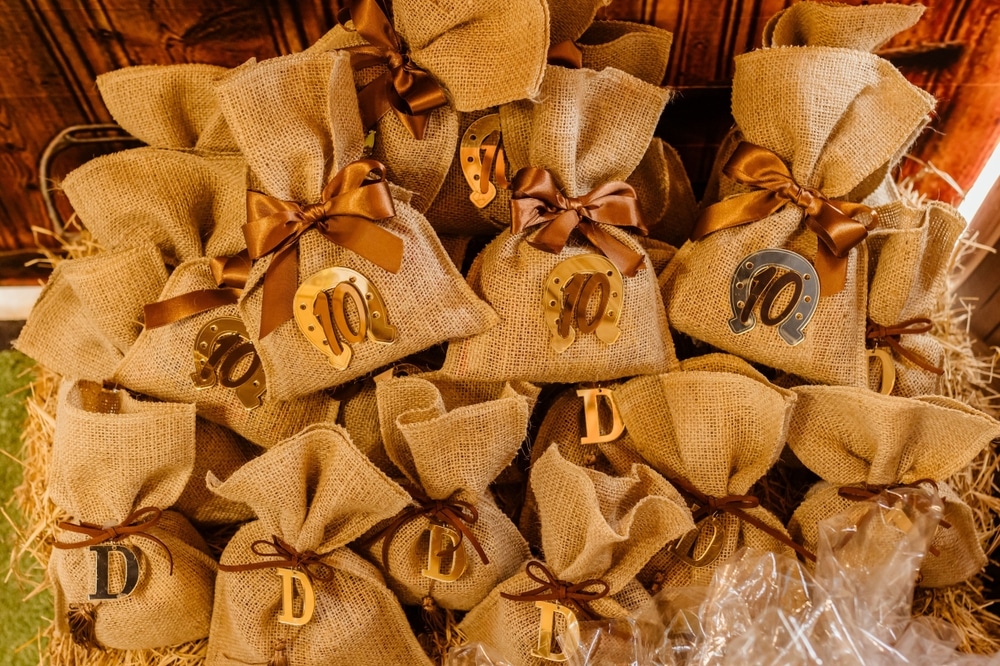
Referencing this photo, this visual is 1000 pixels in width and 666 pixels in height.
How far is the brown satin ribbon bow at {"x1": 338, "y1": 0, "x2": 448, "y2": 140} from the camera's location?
0.99 meters

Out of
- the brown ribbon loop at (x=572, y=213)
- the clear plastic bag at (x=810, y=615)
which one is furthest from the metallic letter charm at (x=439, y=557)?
the brown ribbon loop at (x=572, y=213)

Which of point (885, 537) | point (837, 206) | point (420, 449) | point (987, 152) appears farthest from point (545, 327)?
point (987, 152)

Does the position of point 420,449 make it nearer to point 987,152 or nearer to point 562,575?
point 562,575

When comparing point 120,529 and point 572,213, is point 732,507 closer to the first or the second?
point 572,213

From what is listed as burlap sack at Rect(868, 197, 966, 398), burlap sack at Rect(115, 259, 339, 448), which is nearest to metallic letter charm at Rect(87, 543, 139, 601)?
burlap sack at Rect(115, 259, 339, 448)

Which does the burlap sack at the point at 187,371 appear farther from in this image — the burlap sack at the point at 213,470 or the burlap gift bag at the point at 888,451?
the burlap gift bag at the point at 888,451

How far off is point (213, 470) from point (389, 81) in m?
0.65

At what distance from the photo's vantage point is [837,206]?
1.06 metres

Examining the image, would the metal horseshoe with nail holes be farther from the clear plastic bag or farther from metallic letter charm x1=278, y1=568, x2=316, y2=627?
metallic letter charm x1=278, y1=568, x2=316, y2=627

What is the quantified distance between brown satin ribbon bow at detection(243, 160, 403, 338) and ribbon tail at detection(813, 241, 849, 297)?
1.96ft

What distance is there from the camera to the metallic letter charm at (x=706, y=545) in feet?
3.59

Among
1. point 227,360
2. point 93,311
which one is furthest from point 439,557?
point 93,311

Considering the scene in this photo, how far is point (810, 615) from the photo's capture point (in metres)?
1.01

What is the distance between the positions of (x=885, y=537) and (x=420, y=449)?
67 centimetres
